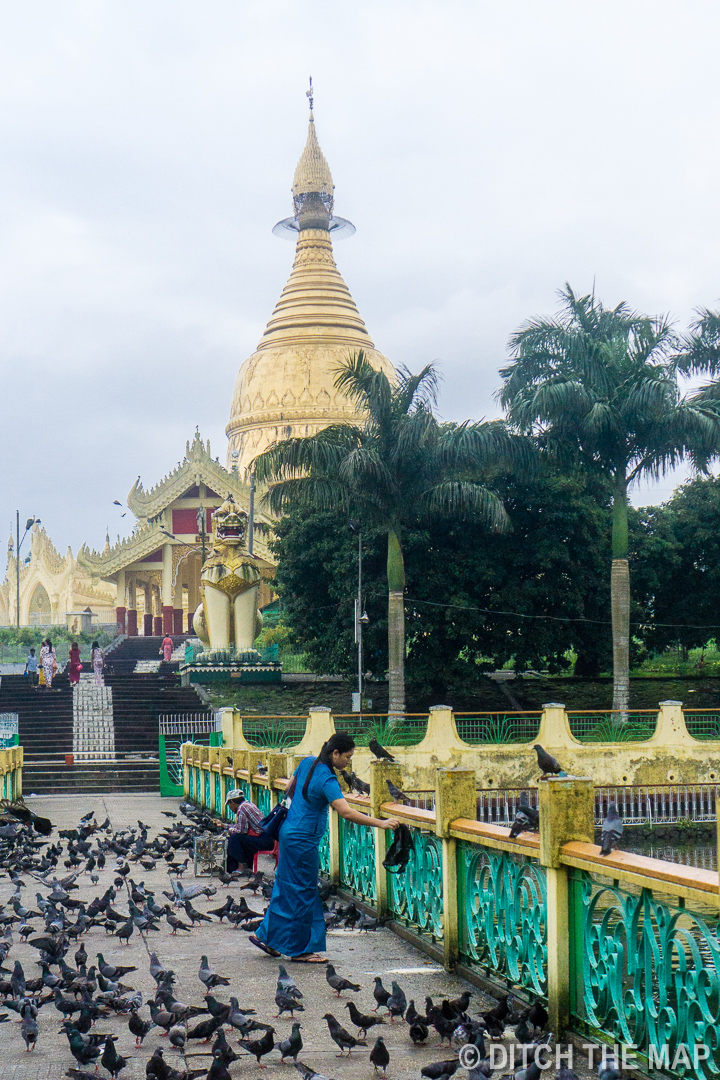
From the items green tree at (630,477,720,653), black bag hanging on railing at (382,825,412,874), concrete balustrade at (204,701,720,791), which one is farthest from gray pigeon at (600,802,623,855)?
green tree at (630,477,720,653)

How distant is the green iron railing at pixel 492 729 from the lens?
22.1 meters

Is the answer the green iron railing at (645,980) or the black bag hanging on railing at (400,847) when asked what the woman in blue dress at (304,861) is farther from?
the green iron railing at (645,980)

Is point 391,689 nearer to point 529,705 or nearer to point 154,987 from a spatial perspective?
point 529,705

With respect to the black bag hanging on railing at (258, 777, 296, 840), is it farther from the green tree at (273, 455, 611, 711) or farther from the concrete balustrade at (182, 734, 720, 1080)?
the green tree at (273, 455, 611, 711)

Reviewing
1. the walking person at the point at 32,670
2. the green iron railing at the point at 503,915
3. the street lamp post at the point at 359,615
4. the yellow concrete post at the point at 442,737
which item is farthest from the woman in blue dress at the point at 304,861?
the walking person at the point at 32,670

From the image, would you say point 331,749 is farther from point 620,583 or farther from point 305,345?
point 305,345

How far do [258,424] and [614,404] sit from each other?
33.7 m

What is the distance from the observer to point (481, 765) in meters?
21.4

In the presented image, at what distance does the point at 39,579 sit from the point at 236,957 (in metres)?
62.9

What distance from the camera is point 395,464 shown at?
2602 cm

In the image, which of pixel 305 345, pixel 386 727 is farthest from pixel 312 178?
pixel 386 727

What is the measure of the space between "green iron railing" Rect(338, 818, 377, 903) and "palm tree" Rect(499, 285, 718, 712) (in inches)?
647

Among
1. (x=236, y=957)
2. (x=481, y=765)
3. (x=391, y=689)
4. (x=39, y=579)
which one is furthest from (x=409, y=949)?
(x=39, y=579)

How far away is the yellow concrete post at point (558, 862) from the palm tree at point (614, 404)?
2019 cm
